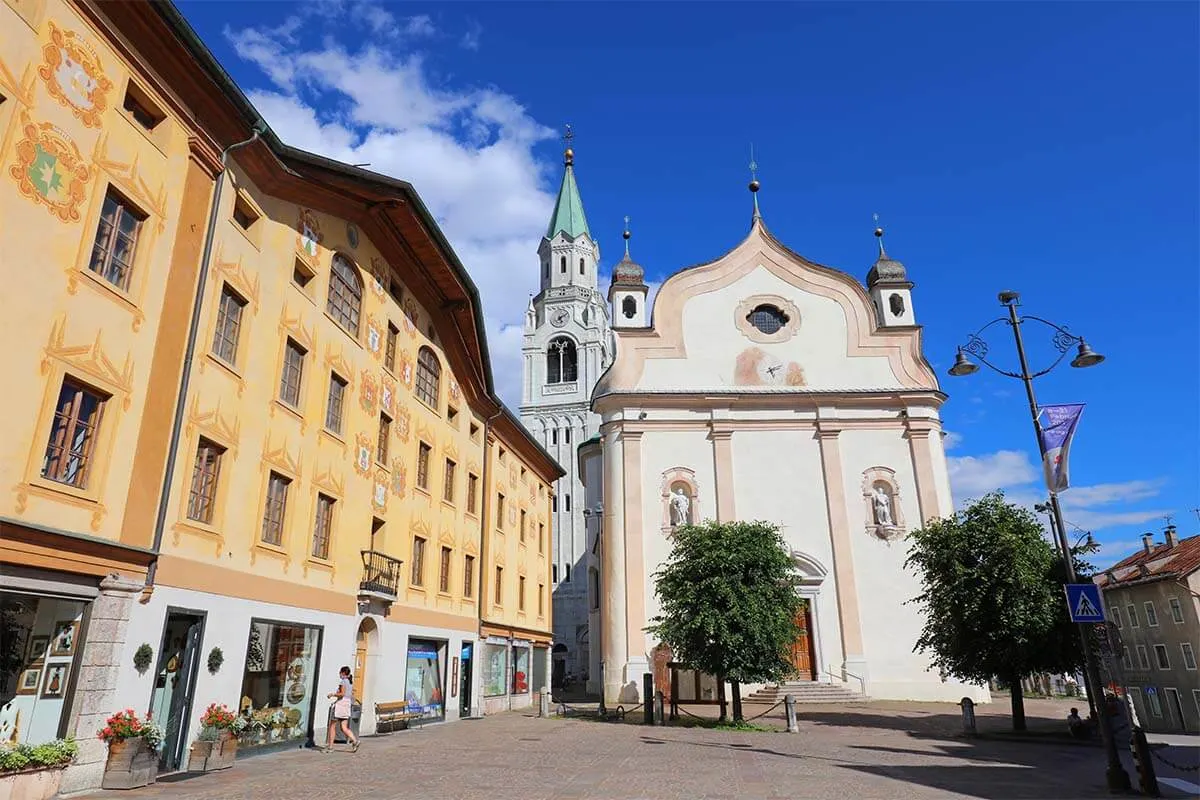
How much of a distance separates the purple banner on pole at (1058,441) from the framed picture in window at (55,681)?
15465 millimetres

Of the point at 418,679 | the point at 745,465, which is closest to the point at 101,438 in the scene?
the point at 418,679

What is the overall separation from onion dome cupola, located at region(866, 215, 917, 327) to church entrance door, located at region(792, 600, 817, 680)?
1523 centimetres

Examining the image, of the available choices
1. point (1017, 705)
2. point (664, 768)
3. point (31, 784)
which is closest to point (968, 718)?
point (1017, 705)

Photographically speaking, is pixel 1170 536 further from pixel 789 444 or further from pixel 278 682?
pixel 278 682

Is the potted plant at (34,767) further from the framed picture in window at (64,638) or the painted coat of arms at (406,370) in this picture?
the painted coat of arms at (406,370)

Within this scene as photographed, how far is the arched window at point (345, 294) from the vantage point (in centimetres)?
1888

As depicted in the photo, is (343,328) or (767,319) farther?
(767,319)

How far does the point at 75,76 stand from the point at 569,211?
77.9 m

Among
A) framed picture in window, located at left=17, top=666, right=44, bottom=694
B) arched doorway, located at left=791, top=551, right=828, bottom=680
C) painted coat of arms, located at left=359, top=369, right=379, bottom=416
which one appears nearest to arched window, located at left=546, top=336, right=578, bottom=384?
arched doorway, located at left=791, top=551, right=828, bottom=680

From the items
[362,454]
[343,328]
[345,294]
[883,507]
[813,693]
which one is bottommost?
[813,693]

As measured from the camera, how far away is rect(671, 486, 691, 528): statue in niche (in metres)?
34.4

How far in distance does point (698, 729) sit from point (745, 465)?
50.5 feet

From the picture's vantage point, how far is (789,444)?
3572 cm

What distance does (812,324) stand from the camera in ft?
124
